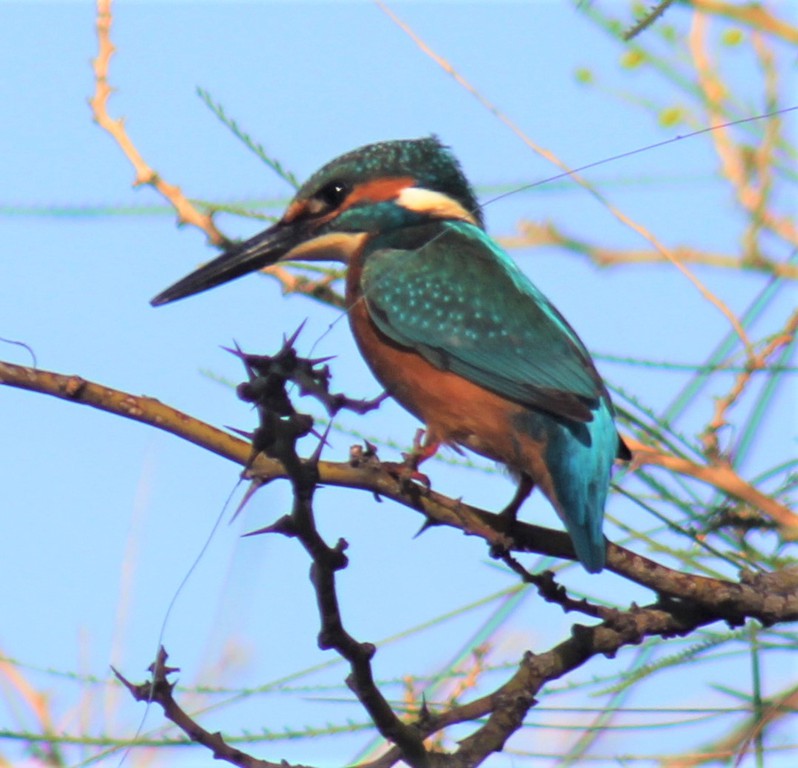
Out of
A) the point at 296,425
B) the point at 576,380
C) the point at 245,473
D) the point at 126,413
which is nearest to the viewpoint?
the point at 296,425

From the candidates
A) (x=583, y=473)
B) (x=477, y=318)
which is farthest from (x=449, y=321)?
(x=583, y=473)

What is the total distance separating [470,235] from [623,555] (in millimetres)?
Answer: 1116

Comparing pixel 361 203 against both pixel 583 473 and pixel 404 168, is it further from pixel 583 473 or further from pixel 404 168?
pixel 583 473

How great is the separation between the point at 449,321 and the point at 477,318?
6cm

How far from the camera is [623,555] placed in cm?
190

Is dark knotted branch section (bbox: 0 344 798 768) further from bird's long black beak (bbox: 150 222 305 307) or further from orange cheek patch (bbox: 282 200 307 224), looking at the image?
orange cheek patch (bbox: 282 200 307 224)

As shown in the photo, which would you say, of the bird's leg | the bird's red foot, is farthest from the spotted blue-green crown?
the bird's red foot

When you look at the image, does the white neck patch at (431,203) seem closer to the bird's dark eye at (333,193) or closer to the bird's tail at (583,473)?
the bird's dark eye at (333,193)

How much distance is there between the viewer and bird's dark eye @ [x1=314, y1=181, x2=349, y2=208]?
289 cm

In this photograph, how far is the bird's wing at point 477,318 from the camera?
2.40m

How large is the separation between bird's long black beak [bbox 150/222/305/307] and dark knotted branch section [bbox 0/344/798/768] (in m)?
0.84

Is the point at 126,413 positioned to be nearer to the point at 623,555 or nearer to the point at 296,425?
the point at 296,425

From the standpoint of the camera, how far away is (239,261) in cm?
266

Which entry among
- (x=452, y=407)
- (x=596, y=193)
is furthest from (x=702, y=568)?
(x=452, y=407)
